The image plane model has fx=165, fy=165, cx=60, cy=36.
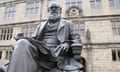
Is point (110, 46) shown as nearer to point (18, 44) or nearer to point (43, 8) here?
point (43, 8)

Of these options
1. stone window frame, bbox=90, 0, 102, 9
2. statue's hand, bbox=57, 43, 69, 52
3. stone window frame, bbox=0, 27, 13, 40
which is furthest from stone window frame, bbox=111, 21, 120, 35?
statue's hand, bbox=57, 43, 69, 52

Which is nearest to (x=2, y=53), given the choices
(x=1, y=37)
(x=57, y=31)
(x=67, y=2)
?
(x=1, y=37)

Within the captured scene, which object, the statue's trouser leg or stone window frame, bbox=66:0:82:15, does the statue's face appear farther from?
stone window frame, bbox=66:0:82:15

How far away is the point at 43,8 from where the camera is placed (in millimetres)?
15062

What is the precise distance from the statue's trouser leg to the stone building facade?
34.2 ft

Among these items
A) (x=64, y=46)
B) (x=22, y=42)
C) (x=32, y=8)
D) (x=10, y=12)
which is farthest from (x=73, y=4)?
(x=22, y=42)

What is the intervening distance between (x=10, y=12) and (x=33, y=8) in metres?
2.53

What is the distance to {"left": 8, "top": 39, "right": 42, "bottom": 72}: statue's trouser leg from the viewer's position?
5.97 ft

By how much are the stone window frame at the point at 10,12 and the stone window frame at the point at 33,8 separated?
1531mm

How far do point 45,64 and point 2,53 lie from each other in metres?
13.4

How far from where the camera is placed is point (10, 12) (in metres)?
16.4

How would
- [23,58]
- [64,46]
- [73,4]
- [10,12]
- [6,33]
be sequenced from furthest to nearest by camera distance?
[10,12]
[6,33]
[73,4]
[64,46]
[23,58]

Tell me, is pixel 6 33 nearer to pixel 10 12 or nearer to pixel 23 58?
pixel 10 12

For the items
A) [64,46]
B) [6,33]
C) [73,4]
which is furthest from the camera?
[6,33]
